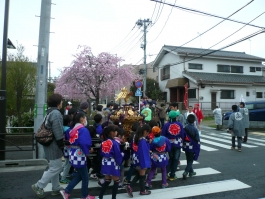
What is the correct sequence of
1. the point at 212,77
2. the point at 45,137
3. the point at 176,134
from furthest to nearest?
the point at 212,77 → the point at 176,134 → the point at 45,137

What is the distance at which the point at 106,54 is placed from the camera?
1827cm

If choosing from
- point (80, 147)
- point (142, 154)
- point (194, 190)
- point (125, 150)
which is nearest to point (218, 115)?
point (194, 190)

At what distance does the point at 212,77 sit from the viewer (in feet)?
78.9

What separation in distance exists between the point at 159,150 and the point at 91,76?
13.3m

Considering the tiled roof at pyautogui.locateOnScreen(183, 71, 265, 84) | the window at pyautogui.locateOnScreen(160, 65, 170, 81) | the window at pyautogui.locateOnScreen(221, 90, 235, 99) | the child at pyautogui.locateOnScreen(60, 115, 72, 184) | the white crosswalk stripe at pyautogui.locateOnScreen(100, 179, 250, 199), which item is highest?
the window at pyautogui.locateOnScreen(160, 65, 170, 81)

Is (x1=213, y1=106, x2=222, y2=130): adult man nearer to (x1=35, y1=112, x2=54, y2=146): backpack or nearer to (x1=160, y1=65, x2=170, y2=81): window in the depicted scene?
(x1=35, y1=112, x2=54, y2=146): backpack

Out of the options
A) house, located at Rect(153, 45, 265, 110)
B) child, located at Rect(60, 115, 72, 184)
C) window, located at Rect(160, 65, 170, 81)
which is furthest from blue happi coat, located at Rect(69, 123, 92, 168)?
window, located at Rect(160, 65, 170, 81)

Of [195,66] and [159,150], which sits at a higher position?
[195,66]

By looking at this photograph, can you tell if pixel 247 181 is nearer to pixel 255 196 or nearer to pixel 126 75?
pixel 255 196

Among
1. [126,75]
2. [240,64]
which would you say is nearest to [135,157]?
[126,75]

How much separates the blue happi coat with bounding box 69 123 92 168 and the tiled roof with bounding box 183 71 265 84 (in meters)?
19.9

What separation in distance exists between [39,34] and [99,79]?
10.5 meters

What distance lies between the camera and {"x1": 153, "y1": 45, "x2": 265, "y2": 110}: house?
23422mm

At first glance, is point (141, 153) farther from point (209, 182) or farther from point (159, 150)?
point (209, 182)
